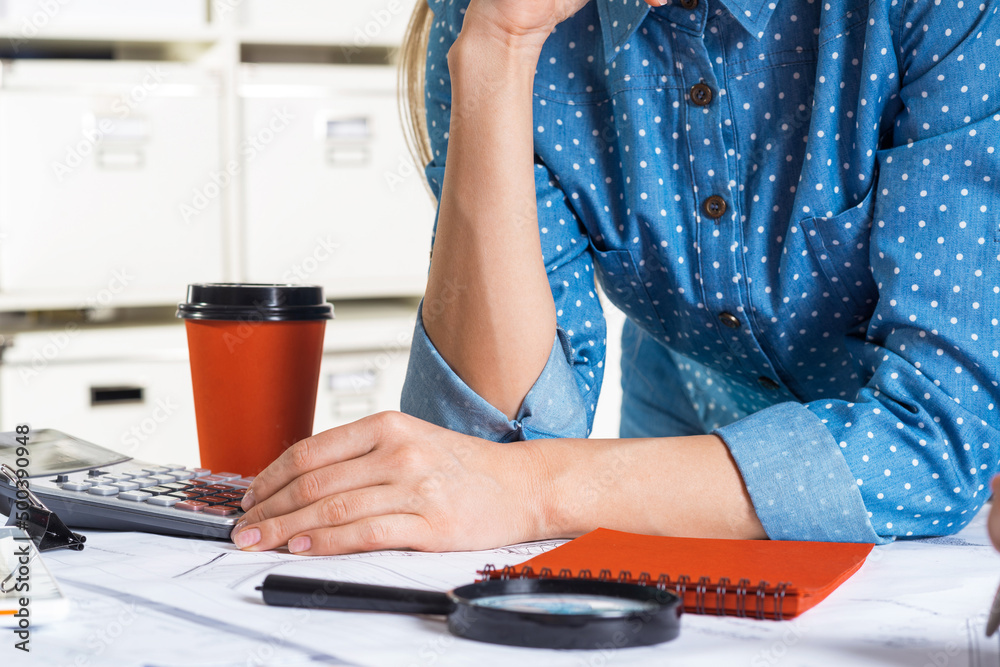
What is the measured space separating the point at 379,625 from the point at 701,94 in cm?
50

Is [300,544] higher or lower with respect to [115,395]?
higher

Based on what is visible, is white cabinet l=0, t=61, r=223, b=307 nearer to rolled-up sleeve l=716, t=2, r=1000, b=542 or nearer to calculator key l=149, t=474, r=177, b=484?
calculator key l=149, t=474, r=177, b=484

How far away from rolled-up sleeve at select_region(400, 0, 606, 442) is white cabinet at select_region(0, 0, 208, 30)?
3.79ft

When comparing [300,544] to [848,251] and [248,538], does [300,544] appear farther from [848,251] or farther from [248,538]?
[848,251]

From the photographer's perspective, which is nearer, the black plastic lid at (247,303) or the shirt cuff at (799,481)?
the shirt cuff at (799,481)

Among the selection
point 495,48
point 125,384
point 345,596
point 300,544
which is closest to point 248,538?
point 300,544

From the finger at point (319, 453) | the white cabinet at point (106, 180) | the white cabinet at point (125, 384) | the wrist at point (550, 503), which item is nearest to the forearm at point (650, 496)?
the wrist at point (550, 503)

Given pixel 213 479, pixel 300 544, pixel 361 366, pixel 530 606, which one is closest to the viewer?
pixel 530 606

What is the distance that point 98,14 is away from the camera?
1797 mm

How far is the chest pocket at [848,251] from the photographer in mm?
675

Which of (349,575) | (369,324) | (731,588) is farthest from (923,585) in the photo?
(369,324)

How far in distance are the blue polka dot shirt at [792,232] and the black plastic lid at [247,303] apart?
10 centimetres

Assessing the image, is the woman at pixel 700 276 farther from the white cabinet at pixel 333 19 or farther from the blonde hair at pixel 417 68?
the white cabinet at pixel 333 19

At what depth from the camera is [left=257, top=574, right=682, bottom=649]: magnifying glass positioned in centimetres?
35
